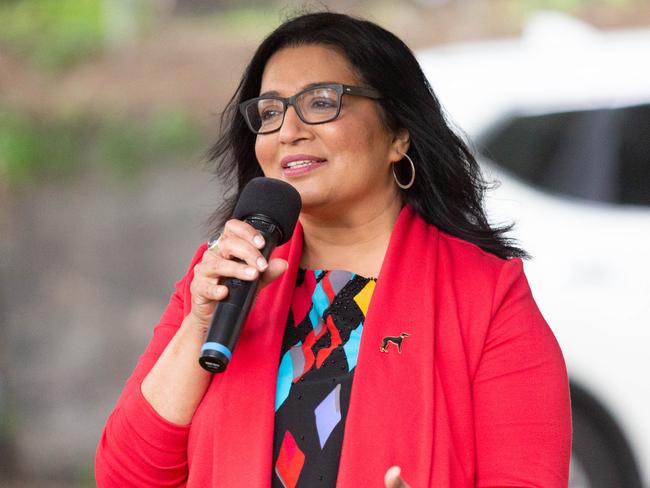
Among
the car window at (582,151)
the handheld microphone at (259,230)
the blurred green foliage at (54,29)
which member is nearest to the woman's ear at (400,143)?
the handheld microphone at (259,230)

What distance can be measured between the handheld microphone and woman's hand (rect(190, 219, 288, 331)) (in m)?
0.02

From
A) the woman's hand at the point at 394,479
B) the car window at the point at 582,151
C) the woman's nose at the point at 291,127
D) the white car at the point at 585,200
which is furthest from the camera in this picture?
the car window at the point at 582,151

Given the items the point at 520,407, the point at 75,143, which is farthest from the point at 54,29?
the point at 520,407

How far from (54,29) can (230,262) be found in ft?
13.1

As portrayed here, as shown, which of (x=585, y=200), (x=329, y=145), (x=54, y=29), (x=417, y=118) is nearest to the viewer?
(x=329, y=145)

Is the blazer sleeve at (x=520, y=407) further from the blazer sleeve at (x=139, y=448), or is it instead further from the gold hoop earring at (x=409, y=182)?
the blazer sleeve at (x=139, y=448)

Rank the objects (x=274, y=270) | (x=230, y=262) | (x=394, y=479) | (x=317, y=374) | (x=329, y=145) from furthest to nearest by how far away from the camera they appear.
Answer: (x=329, y=145), (x=317, y=374), (x=274, y=270), (x=230, y=262), (x=394, y=479)

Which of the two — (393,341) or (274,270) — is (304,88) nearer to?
(274,270)

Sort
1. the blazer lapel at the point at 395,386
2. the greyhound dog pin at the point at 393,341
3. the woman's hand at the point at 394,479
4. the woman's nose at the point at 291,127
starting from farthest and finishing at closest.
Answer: the woman's nose at the point at 291,127
the greyhound dog pin at the point at 393,341
the blazer lapel at the point at 395,386
the woman's hand at the point at 394,479

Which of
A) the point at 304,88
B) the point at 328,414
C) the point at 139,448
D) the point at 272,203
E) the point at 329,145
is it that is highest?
the point at 304,88

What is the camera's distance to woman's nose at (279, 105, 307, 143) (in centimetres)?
198

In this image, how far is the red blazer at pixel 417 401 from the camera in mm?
1760

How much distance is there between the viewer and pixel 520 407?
69.8 inches

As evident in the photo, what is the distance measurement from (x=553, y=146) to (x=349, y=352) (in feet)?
7.80
